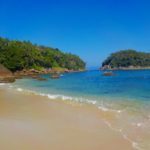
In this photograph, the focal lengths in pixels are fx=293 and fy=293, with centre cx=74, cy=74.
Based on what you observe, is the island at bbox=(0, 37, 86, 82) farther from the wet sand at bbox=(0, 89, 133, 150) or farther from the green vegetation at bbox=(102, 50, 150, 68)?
the green vegetation at bbox=(102, 50, 150, 68)

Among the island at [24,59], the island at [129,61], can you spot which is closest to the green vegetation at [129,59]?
the island at [129,61]

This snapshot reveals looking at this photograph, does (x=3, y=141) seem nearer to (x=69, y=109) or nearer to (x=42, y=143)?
(x=42, y=143)

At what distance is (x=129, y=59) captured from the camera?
620 feet

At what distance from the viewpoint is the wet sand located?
29.3ft

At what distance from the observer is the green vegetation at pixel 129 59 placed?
188250 mm

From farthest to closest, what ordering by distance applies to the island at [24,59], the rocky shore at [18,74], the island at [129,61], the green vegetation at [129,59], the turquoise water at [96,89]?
the green vegetation at [129,59], the island at [129,61], the island at [24,59], the rocky shore at [18,74], the turquoise water at [96,89]

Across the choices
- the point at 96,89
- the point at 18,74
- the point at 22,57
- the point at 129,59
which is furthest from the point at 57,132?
the point at 129,59

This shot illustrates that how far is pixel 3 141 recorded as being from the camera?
9.31 meters

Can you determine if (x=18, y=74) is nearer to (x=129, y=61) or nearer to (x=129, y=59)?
(x=129, y=61)

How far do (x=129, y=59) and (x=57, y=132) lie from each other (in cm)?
18214

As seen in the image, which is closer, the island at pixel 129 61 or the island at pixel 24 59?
the island at pixel 24 59

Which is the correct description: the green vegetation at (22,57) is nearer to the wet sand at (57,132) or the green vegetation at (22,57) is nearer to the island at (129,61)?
the island at (129,61)

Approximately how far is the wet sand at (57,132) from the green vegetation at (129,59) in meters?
176

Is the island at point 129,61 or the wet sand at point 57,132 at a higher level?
the island at point 129,61
